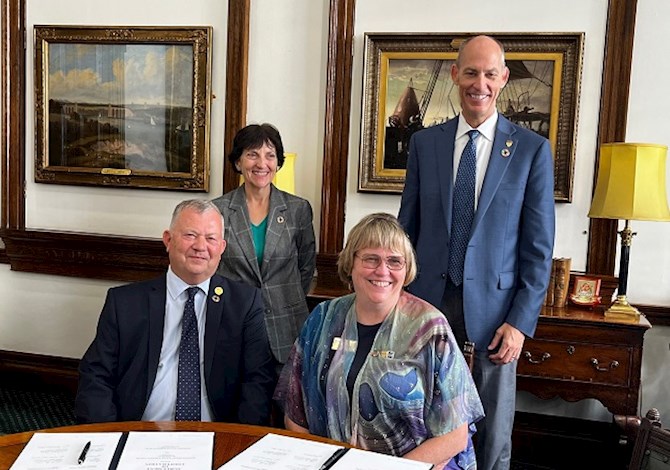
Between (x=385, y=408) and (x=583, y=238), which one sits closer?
(x=385, y=408)

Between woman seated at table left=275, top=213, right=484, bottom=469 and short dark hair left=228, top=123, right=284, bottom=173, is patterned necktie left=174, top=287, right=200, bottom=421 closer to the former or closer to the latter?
woman seated at table left=275, top=213, right=484, bottom=469

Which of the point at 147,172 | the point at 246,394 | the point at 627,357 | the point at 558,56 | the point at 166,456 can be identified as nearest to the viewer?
the point at 166,456

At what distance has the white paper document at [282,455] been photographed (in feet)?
4.64

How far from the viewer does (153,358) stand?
2.04 metres

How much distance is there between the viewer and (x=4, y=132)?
405cm

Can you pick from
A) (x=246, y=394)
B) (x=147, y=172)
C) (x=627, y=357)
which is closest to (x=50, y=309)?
(x=147, y=172)

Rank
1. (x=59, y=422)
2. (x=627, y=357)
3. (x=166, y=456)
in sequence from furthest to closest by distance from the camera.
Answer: (x=59, y=422), (x=627, y=357), (x=166, y=456)

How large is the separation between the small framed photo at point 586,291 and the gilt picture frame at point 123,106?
2094 mm

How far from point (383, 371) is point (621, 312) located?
66.6 inches

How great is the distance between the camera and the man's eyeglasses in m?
1.83

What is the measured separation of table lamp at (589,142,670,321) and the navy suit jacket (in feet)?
5.58

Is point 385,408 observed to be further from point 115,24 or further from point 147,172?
point 115,24

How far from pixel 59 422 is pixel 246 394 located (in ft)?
6.72

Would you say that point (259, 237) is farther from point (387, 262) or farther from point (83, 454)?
point (83, 454)
